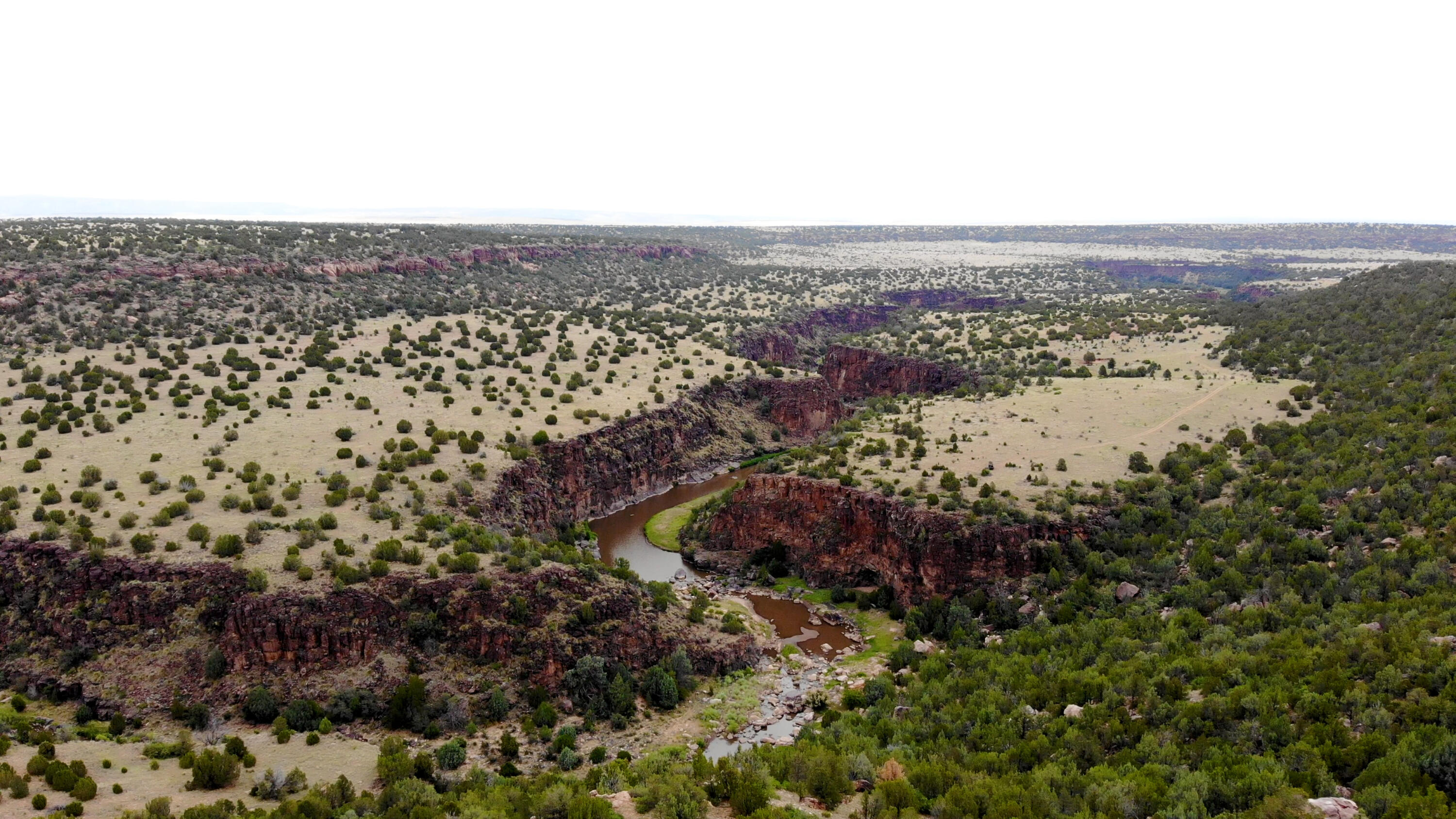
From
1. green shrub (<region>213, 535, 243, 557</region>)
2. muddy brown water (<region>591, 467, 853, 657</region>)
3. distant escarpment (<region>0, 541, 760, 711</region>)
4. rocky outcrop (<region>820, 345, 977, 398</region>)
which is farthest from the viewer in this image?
rocky outcrop (<region>820, 345, 977, 398</region>)

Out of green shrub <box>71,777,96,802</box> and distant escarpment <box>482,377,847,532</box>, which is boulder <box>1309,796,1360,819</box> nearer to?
green shrub <box>71,777,96,802</box>

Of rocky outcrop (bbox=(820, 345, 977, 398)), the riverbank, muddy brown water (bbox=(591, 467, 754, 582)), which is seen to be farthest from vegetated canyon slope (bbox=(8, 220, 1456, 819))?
the riverbank

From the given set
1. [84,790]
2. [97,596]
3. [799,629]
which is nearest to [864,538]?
[799,629]

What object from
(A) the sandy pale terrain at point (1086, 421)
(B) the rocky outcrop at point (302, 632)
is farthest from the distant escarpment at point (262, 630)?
(A) the sandy pale terrain at point (1086, 421)

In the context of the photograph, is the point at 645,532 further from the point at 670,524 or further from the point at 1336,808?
the point at 1336,808

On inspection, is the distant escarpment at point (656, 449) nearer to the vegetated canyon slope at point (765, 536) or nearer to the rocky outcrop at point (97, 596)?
the vegetated canyon slope at point (765, 536)

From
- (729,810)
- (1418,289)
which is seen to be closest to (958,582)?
(729,810)

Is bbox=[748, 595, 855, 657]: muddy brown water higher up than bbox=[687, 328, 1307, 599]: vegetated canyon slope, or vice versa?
bbox=[687, 328, 1307, 599]: vegetated canyon slope
